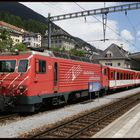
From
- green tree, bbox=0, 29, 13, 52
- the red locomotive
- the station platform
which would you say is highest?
green tree, bbox=0, 29, 13, 52

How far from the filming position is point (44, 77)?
17.3 metres

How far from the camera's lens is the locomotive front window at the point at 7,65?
16.8 m

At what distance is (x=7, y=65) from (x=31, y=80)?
172 centimetres

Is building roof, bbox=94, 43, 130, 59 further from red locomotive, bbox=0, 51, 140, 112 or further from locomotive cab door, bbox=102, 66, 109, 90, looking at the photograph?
red locomotive, bbox=0, 51, 140, 112

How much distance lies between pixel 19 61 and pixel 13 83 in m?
1.09

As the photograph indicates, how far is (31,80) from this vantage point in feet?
52.7

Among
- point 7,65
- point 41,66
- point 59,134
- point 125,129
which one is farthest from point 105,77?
point 59,134

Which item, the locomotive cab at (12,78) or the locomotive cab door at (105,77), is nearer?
the locomotive cab at (12,78)

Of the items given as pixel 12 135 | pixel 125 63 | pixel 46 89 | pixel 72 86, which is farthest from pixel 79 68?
pixel 125 63

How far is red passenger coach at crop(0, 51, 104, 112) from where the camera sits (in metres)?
15.9

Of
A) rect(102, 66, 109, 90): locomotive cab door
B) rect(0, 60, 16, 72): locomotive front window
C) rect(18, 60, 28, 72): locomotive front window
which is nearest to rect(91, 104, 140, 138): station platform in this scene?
rect(18, 60, 28, 72): locomotive front window

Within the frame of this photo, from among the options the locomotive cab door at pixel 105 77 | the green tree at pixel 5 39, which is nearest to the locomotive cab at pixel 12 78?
the locomotive cab door at pixel 105 77

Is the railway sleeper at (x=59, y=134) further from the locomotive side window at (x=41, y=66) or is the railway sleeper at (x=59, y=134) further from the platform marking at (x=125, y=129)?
the locomotive side window at (x=41, y=66)

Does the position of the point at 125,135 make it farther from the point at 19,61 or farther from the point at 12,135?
the point at 19,61
